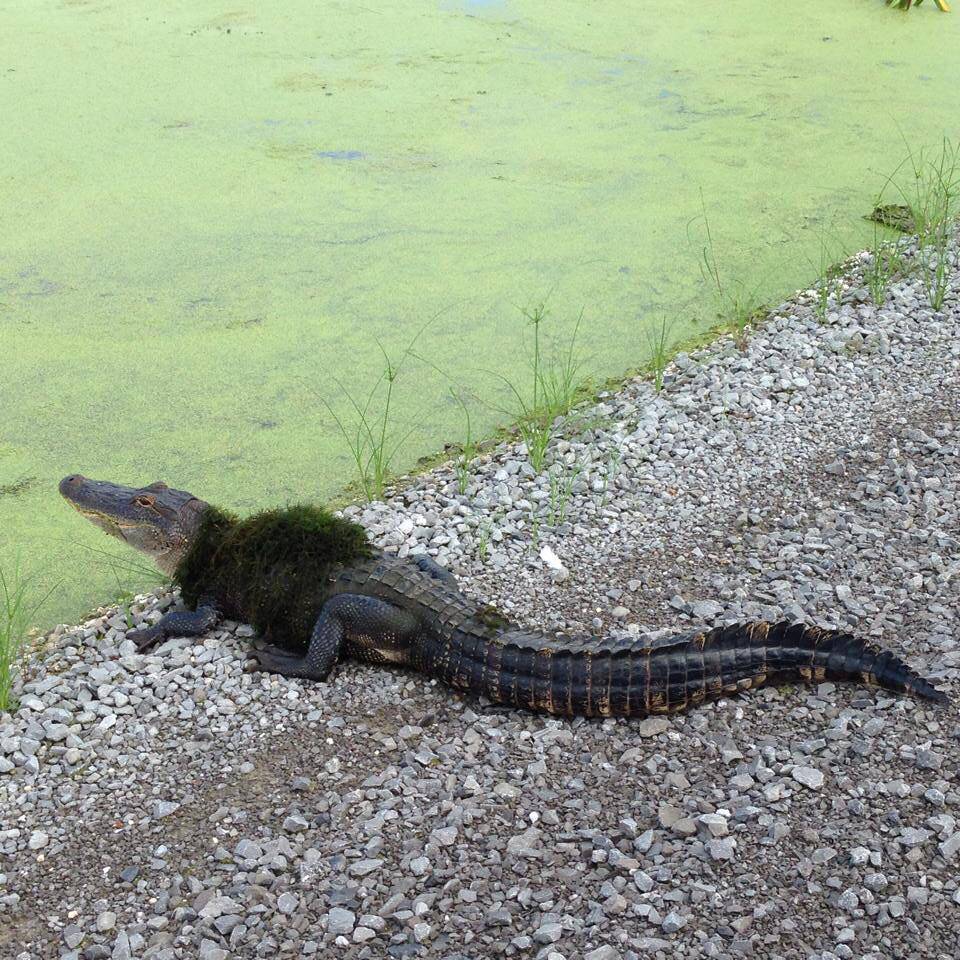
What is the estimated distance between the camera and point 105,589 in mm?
3229

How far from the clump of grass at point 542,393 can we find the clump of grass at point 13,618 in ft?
4.71

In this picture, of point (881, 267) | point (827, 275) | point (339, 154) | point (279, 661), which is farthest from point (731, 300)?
point (279, 661)

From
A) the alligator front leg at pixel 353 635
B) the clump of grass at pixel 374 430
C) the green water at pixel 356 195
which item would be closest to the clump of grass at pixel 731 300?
the green water at pixel 356 195

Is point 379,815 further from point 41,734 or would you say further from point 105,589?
point 105,589

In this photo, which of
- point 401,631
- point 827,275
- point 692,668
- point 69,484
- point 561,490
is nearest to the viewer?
point 692,668

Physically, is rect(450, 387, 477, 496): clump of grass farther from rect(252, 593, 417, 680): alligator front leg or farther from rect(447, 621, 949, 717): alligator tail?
rect(447, 621, 949, 717): alligator tail

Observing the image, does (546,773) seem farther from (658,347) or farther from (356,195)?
(356,195)

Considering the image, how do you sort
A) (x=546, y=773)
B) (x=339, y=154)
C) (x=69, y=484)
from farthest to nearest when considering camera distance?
(x=339, y=154), (x=69, y=484), (x=546, y=773)

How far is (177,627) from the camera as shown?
9.71ft

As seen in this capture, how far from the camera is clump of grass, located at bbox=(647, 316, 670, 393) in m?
4.02

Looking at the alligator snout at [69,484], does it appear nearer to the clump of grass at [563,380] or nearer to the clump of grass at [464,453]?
the clump of grass at [464,453]

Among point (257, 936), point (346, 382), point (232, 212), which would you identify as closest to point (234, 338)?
point (346, 382)

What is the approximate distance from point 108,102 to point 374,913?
16.4ft

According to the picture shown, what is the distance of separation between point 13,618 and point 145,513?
42 cm
